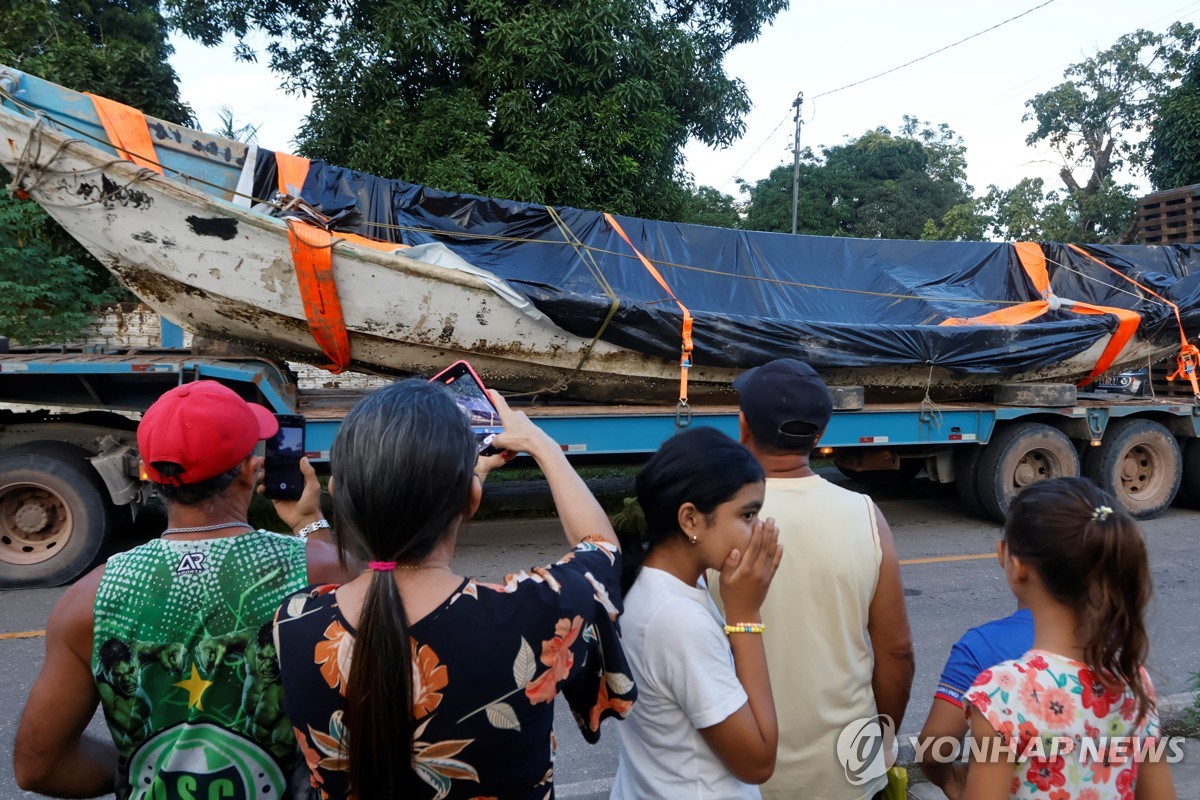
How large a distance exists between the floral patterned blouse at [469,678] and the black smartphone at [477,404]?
42cm

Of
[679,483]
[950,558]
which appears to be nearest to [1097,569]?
[679,483]

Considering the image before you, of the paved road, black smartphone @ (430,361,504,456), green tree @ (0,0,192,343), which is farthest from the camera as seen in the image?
green tree @ (0,0,192,343)

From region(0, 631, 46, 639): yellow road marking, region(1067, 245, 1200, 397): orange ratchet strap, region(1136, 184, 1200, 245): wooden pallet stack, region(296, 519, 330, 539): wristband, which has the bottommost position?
region(0, 631, 46, 639): yellow road marking

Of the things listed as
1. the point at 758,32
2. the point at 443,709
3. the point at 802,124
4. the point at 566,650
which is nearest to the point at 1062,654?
the point at 566,650

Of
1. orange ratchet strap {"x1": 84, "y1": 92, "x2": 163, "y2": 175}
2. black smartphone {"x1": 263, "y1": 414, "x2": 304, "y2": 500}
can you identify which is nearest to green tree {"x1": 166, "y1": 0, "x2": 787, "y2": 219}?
orange ratchet strap {"x1": 84, "y1": 92, "x2": 163, "y2": 175}

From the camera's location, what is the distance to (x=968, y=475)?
8.69m

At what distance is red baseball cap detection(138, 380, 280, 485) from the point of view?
1695 mm

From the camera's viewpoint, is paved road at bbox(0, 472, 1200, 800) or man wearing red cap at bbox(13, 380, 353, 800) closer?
man wearing red cap at bbox(13, 380, 353, 800)

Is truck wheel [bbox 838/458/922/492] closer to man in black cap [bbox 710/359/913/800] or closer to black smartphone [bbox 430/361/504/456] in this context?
man in black cap [bbox 710/359/913/800]

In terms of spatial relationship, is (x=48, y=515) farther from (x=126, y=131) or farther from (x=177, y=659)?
(x=177, y=659)

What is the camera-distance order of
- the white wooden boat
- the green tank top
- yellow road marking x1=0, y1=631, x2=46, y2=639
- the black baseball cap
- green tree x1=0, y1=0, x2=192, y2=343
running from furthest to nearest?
green tree x1=0, y1=0, x2=192, y2=343 → the white wooden boat → yellow road marking x1=0, y1=631, x2=46, y2=639 → the black baseball cap → the green tank top

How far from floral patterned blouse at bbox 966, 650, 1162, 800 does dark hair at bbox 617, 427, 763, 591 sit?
609mm

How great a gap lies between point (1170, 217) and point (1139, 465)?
13.2ft

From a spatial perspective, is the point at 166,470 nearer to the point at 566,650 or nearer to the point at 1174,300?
the point at 566,650
